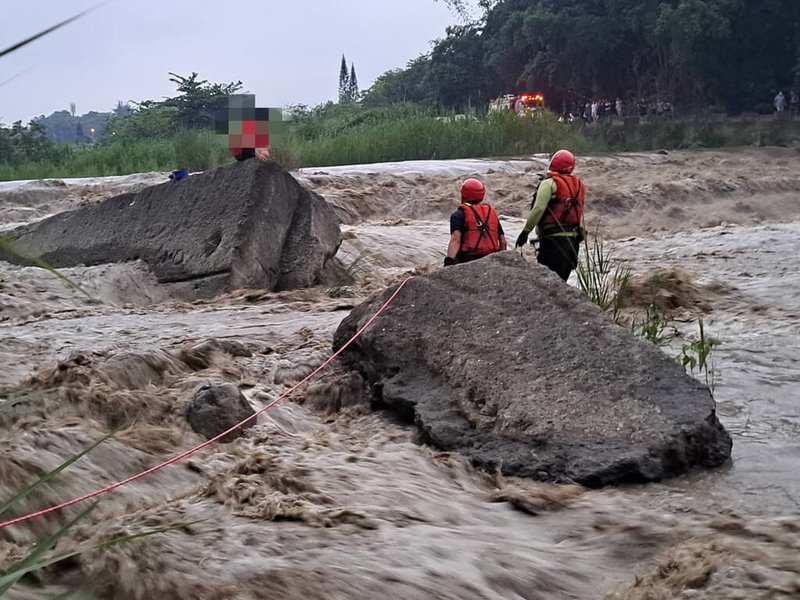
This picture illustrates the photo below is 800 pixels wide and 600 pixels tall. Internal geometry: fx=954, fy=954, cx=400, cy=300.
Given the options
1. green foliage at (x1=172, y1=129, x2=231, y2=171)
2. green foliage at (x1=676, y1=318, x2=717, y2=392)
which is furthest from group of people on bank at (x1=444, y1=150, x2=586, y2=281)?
green foliage at (x1=172, y1=129, x2=231, y2=171)

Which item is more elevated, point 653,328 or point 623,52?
point 623,52

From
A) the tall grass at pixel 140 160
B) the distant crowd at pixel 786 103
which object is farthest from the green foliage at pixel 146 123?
the distant crowd at pixel 786 103

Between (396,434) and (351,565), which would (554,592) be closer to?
(351,565)

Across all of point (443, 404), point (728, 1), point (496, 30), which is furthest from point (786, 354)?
point (496, 30)

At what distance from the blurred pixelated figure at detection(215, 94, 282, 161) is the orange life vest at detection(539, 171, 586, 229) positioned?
96.1 inches

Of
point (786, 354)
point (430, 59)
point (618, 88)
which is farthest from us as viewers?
point (430, 59)

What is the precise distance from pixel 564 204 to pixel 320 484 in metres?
4.16

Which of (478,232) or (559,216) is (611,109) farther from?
(478,232)

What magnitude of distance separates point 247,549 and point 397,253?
8623 mm

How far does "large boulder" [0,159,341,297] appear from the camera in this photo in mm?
8914

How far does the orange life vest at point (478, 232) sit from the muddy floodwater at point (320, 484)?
125cm

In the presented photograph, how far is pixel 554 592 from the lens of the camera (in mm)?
3291

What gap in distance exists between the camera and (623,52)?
33.4m

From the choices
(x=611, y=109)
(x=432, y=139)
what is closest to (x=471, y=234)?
(x=432, y=139)
